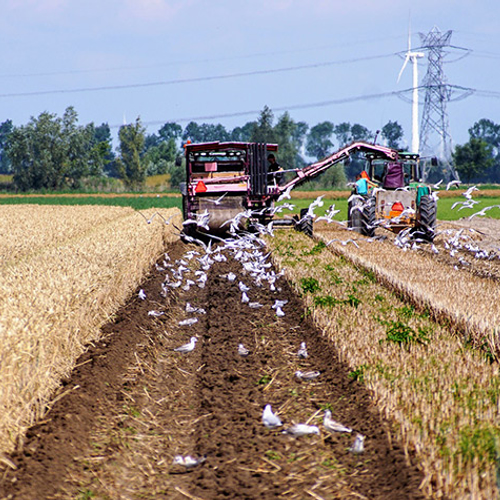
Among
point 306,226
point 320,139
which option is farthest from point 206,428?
point 320,139

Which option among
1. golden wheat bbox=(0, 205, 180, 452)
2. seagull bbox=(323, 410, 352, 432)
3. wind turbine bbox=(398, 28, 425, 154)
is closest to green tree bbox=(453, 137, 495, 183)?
wind turbine bbox=(398, 28, 425, 154)

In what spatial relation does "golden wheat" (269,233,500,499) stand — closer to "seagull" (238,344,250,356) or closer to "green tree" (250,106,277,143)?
"seagull" (238,344,250,356)

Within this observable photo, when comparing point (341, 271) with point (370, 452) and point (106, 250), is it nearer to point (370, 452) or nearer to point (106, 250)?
point (106, 250)

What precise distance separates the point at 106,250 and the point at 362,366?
624 centimetres

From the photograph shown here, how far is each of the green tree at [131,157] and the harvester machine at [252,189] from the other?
57.2m

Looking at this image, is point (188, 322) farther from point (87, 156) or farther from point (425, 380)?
point (87, 156)

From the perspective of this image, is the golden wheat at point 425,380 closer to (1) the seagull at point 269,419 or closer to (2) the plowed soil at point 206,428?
(2) the plowed soil at point 206,428

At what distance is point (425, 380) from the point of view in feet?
17.7

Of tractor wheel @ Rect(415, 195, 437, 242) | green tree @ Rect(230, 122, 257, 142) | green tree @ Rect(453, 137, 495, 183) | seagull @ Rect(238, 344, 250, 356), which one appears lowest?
seagull @ Rect(238, 344, 250, 356)

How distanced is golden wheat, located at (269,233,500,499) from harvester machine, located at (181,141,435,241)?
7935mm

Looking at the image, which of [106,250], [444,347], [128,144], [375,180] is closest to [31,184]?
[128,144]

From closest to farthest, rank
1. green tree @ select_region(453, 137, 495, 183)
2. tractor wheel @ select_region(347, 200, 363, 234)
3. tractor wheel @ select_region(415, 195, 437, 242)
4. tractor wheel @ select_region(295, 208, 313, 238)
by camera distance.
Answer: tractor wheel @ select_region(415, 195, 437, 242) < tractor wheel @ select_region(347, 200, 363, 234) < tractor wheel @ select_region(295, 208, 313, 238) < green tree @ select_region(453, 137, 495, 183)

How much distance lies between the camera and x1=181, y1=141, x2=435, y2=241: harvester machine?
693 inches

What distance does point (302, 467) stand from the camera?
4.38 meters
